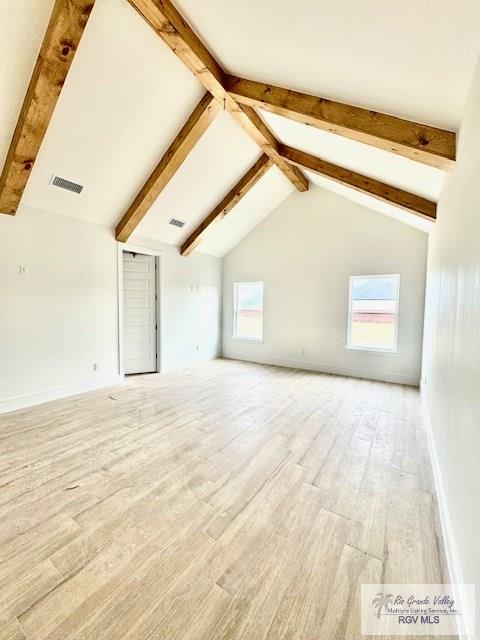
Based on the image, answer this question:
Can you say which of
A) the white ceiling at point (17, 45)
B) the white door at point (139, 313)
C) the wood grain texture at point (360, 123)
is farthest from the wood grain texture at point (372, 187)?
the white door at point (139, 313)

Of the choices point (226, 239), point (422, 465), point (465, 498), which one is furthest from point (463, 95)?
point (226, 239)

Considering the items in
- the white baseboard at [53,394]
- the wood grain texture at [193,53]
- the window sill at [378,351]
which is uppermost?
the wood grain texture at [193,53]

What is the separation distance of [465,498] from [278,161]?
4.44 meters

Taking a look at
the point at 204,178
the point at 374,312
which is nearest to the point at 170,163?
the point at 204,178

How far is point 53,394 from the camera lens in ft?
12.6

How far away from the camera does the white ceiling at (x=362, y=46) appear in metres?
1.35

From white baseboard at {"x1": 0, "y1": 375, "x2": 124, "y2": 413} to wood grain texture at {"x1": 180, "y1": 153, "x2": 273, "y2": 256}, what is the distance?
9.54 feet

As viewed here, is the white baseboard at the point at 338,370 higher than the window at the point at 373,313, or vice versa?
the window at the point at 373,313

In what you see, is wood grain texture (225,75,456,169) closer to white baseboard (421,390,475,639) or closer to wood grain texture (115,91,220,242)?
wood grain texture (115,91,220,242)

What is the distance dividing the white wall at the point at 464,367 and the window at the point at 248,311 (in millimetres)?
4457

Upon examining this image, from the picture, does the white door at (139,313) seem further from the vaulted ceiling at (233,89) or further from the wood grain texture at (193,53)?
the wood grain texture at (193,53)

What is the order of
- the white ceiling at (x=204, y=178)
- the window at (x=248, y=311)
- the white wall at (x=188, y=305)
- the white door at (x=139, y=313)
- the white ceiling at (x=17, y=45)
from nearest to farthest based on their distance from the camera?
the white ceiling at (x=17, y=45)
the white ceiling at (x=204, y=178)
the white door at (x=139, y=313)
the white wall at (x=188, y=305)
the window at (x=248, y=311)

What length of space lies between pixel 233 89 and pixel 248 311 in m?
4.39

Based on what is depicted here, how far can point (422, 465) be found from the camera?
2.38 metres
